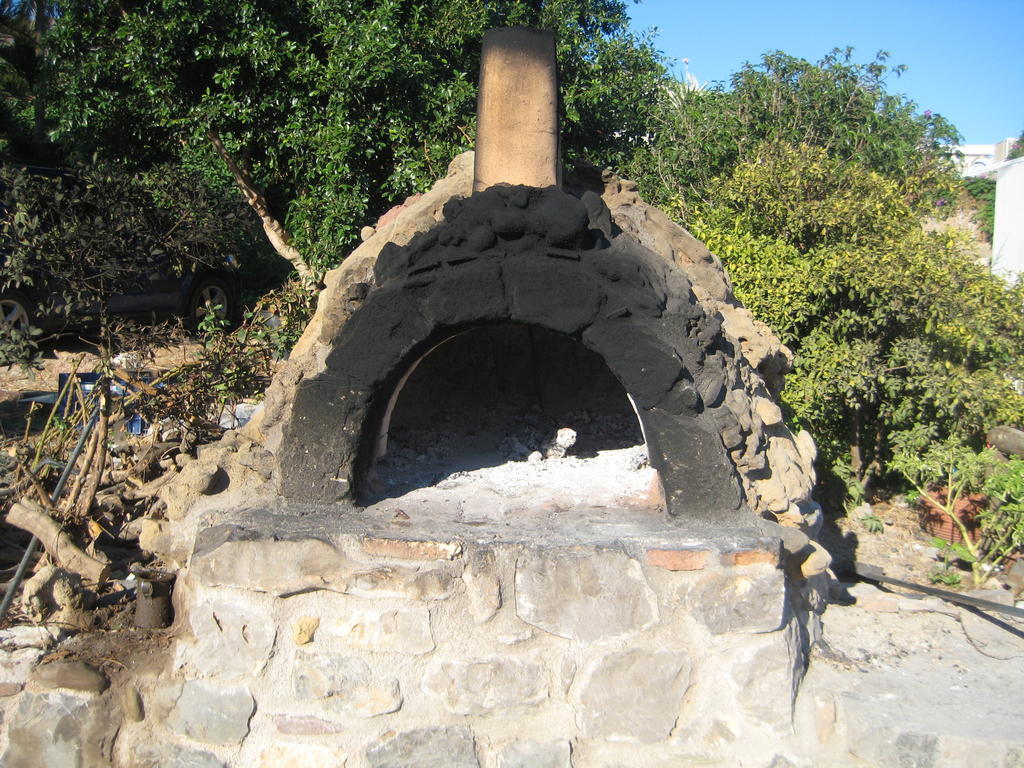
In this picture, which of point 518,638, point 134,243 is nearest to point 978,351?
point 518,638

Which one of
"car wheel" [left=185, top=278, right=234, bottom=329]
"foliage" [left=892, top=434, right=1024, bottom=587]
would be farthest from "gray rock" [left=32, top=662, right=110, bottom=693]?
"car wheel" [left=185, top=278, right=234, bottom=329]

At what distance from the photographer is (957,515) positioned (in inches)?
225

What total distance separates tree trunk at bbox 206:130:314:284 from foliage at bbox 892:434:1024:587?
4.52 metres

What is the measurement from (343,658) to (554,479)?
1.29 meters

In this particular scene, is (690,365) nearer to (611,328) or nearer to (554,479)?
(611,328)

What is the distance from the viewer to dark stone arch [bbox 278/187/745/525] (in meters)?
3.02

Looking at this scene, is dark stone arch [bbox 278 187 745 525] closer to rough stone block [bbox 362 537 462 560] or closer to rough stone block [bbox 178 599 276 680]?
rough stone block [bbox 362 537 462 560]

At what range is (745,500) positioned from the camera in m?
3.20

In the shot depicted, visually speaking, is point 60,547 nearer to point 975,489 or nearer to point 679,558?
point 679,558

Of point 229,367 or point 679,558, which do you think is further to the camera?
point 229,367

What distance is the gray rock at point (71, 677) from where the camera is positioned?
10.0ft

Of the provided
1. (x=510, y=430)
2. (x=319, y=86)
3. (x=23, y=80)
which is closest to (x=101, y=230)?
(x=319, y=86)

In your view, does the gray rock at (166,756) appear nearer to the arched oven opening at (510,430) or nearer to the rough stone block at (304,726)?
the rough stone block at (304,726)

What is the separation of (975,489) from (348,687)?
4260mm
